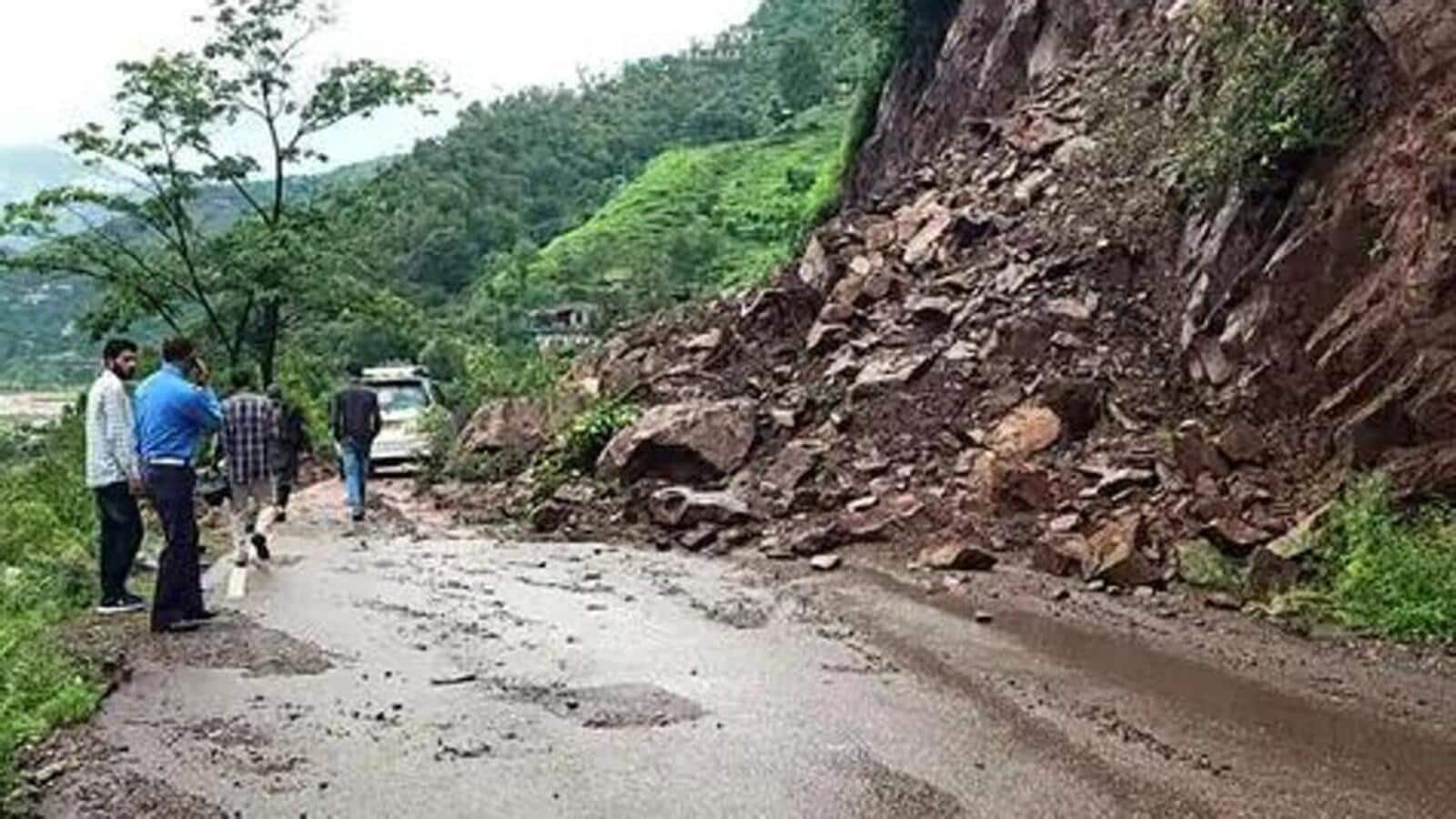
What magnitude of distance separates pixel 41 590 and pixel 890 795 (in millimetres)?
7678

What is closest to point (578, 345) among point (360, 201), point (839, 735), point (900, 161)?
point (360, 201)

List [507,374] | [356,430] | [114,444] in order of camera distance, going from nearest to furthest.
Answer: [114,444], [356,430], [507,374]

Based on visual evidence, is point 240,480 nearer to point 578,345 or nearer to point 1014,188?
point 1014,188

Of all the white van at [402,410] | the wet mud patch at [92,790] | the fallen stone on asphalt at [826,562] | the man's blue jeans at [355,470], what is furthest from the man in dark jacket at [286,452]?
the wet mud patch at [92,790]

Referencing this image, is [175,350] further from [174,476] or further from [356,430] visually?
[356,430]

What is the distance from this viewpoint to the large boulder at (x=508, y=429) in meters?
23.0

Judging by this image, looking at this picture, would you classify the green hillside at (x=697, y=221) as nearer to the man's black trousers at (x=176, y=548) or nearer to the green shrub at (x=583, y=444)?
the green shrub at (x=583, y=444)

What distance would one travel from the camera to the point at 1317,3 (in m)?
14.0

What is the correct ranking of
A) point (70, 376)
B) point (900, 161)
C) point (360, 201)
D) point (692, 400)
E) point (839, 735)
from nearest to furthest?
1. point (839, 735)
2. point (692, 400)
3. point (900, 161)
4. point (360, 201)
5. point (70, 376)

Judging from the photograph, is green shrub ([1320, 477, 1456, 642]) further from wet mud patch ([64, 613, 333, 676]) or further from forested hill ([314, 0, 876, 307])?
forested hill ([314, 0, 876, 307])

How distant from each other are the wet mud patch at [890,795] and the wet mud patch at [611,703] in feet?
4.35

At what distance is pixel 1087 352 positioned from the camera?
53.3ft

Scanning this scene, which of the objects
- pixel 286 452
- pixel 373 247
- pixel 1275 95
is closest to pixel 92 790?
pixel 1275 95

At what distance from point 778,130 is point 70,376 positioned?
38.6 metres
